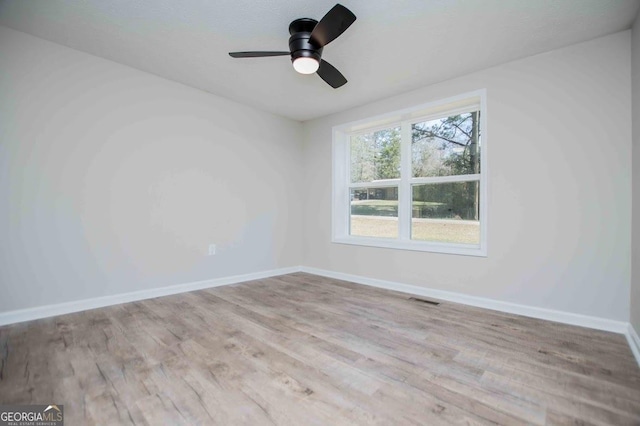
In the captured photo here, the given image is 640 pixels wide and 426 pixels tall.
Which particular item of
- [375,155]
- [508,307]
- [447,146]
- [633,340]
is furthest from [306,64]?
[633,340]

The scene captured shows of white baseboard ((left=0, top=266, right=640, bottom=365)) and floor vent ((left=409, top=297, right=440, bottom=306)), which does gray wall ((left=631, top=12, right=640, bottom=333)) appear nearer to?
white baseboard ((left=0, top=266, right=640, bottom=365))

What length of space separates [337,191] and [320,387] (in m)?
3.14

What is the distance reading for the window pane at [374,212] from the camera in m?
3.97

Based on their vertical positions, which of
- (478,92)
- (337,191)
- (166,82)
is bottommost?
(337,191)

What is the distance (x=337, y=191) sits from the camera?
4457 mm

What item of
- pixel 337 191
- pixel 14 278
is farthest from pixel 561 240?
pixel 14 278

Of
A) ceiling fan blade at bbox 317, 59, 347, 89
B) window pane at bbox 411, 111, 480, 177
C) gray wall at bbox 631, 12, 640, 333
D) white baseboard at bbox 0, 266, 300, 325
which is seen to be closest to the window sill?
window pane at bbox 411, 111, 480, 177

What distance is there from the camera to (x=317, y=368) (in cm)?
180

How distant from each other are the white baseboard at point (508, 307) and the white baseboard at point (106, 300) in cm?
176

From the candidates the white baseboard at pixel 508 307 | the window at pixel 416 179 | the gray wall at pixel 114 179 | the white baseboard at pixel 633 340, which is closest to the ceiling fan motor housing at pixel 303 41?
the window at pixel 416 179

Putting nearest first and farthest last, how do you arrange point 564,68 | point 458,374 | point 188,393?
point 188,393, point 458,374, point 564,68

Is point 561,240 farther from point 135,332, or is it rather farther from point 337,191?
point 135,332

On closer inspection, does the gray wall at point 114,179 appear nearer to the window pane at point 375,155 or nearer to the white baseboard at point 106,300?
the white baseboard at point 106,300

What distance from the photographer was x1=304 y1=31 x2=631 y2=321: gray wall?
2.38 m
